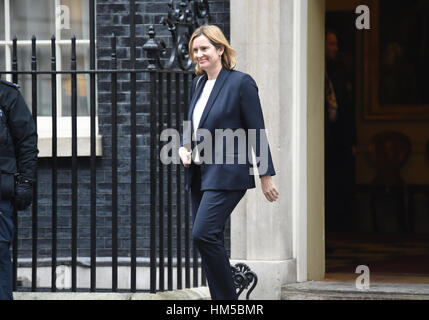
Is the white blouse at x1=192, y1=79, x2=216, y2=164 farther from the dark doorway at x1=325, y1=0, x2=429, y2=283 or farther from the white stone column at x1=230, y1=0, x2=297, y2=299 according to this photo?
the dark doorway at x1=325, y1=0, x2=429, y2=283

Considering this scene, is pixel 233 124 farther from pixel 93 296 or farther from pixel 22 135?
pixel 93 296

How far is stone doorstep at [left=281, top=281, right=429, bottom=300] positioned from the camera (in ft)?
30.1

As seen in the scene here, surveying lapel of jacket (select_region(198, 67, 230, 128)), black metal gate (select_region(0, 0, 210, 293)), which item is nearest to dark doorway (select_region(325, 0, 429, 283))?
black metal gate (select_region(0, 0, 210, 293))

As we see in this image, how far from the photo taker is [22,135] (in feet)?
26.6

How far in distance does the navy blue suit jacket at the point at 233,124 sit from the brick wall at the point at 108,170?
2.84m

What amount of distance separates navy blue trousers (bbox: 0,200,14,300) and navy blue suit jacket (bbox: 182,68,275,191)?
1305 mm

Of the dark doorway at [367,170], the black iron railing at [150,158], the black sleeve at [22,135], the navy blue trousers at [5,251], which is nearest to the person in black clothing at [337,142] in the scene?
the dark doorway at [367,170]

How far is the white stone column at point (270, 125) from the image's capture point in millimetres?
9562

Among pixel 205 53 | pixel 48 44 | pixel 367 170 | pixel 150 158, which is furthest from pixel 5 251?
pixel 367 170

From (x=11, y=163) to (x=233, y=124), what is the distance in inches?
61.6

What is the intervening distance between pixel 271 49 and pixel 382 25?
6.29 m

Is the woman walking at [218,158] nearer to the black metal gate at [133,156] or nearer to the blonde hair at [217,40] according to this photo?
the blonde hair at [217,40]
